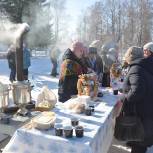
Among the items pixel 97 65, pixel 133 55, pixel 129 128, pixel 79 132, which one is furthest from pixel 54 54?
pixel 79 132

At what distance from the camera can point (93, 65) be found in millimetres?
6598

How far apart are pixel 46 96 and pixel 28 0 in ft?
51.4

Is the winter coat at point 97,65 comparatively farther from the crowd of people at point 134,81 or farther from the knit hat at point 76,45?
the knit hat at point 76,45

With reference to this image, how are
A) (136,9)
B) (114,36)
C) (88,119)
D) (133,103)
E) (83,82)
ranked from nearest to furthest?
(88,119)
(133,103)
(83,82)
(136,9)
(114,36)

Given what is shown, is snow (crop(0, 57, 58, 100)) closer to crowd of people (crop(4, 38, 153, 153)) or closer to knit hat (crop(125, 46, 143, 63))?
crowd of people (crop(4, 38, 153, 153))

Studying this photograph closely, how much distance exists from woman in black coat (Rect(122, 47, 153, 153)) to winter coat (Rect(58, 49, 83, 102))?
85cm

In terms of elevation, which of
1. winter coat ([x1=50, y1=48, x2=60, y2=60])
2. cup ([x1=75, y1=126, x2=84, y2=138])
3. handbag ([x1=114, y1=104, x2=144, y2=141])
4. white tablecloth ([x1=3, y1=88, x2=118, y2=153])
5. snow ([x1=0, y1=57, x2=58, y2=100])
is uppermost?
winter coat ([x1=50, y1=48, x2=60, y2=60])

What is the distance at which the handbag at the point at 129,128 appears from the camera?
12.5ft

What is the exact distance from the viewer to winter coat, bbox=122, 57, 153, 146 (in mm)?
3604

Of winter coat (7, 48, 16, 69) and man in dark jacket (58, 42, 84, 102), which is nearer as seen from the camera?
man in dark jacket (58, 42, 84, 102)

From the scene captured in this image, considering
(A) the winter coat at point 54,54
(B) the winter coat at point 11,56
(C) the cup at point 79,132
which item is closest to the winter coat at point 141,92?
(C) the cup at point 79,132

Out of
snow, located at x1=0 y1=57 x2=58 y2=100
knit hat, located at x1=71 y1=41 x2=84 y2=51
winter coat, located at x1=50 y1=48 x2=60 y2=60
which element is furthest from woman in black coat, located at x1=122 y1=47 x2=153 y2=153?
winter coat, located at x1=50 y1=48 x2=60 y2=60

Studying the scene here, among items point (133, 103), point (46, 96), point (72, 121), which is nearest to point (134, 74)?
point (133, 103)

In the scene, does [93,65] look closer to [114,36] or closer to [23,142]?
[23,142]
